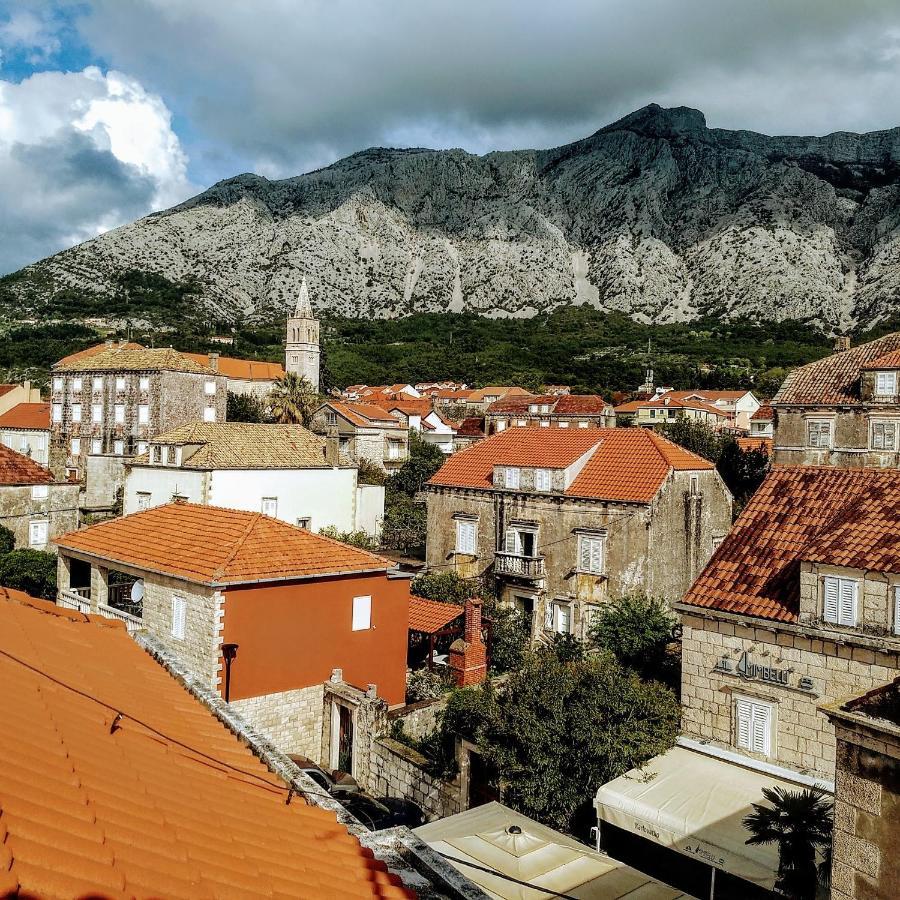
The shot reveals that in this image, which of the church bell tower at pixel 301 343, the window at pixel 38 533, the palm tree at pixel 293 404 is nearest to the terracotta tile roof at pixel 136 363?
the palm tree at pixel 293 404

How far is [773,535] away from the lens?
60.4ft

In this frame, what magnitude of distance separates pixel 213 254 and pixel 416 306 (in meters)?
44.1

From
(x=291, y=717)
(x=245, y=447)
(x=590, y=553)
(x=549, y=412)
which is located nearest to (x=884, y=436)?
(x=590, y=553)

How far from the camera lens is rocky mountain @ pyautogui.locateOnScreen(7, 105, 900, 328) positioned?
145750 millimetres

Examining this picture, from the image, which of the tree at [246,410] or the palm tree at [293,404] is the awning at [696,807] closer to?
the palm tree at [293,404]

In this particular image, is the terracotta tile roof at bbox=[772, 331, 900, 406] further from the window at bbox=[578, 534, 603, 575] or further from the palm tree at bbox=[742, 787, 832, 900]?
the palm tree at bbox=[742, 787, 832, 900]

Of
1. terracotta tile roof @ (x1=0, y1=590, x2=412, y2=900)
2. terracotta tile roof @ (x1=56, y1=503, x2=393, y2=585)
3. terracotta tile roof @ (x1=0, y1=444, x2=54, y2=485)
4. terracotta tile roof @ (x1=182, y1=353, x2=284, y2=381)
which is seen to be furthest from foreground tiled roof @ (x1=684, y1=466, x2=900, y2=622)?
terracotta tile roof @ (x1=182, y1=353, x2=284, y2=381)

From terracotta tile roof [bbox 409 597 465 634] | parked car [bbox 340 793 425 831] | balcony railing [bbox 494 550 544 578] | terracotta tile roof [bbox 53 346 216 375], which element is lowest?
parked car [bbox 340 793 425 831]

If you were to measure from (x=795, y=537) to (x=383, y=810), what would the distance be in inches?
441

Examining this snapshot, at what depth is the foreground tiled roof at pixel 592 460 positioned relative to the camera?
97.6 feet

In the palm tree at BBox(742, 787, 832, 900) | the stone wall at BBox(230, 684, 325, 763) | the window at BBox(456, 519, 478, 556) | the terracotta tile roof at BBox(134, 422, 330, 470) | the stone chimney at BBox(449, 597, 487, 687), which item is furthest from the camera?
the terracotta tile roof at BBox(134, 422, 330, 470)

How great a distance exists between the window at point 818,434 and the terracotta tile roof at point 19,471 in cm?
4057

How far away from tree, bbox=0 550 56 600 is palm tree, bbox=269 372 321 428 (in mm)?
33839

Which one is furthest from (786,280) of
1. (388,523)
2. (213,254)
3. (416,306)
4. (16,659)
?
(16,659)
